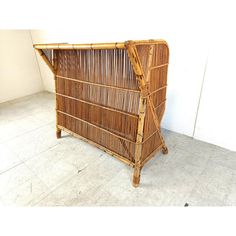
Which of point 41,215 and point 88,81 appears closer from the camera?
point 41,215

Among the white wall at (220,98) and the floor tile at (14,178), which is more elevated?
the white wall at (220,98)

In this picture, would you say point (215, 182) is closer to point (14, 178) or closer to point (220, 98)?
point (220, 98)

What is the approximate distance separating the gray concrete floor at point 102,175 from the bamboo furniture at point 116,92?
166 millimetres

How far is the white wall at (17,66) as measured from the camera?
3562mm

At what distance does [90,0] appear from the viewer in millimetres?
2584

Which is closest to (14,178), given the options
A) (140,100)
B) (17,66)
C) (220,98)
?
(140,100)

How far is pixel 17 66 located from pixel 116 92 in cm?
308

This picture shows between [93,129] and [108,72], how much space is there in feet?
2.06

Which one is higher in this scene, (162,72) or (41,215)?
(162,72)

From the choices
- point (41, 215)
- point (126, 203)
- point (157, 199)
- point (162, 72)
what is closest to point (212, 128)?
point (162, 72)

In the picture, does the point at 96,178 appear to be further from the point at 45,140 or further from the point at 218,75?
the point at 218,75

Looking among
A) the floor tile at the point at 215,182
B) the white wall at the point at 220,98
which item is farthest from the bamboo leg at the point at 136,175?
the white wall at the point at 220,98

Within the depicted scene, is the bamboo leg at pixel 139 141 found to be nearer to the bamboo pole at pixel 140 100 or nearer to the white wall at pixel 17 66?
the bamboo pole at pixel 140 100

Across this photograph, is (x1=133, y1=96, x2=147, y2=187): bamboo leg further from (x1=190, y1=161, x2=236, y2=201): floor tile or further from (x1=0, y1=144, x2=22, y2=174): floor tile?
(x1=0, y1=144, x2=22, y2=174): floor tile
